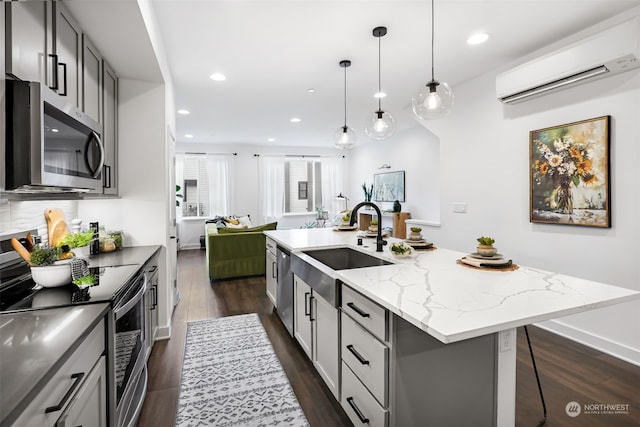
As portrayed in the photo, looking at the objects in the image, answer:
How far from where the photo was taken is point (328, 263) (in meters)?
2.80

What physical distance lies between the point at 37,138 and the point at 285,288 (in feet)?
7.03

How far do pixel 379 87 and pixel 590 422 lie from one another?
3580 millimetres

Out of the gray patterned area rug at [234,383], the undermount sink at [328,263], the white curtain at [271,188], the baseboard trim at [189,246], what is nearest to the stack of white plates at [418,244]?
the undermount sink at [328,263]

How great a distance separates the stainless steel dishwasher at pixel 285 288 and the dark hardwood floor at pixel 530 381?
0.54ft

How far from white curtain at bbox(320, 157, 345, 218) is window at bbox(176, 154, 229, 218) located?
2.67 m

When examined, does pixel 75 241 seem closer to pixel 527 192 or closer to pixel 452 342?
pixel 452 342

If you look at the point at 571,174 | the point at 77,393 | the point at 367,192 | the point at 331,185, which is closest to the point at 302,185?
the point at 331,185

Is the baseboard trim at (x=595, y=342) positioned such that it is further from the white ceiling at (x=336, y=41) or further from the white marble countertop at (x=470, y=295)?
the white ceiling at (x=336, y=41)

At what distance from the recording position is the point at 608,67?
2.50 meters

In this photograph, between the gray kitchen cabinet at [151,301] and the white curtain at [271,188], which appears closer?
the gray kitchen cabinet at [151,301]

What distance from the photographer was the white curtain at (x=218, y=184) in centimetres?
836

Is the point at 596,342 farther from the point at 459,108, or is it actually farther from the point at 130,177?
the point at 130,177

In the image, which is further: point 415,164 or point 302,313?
point 415,164

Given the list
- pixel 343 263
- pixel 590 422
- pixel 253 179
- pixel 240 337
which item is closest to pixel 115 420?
pixel 240 337
